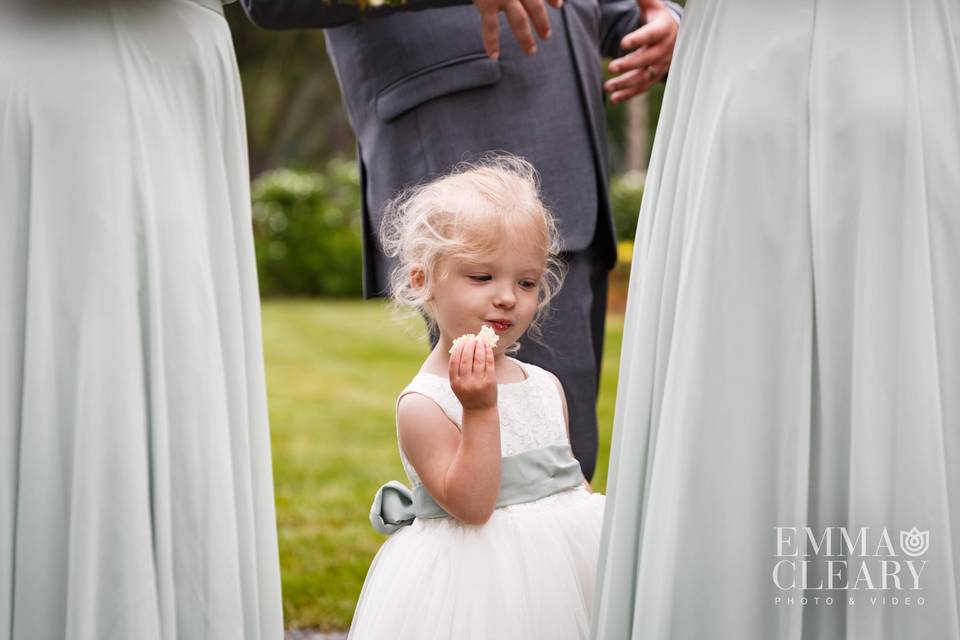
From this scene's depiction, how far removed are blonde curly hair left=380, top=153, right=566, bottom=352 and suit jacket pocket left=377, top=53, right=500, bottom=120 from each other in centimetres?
43

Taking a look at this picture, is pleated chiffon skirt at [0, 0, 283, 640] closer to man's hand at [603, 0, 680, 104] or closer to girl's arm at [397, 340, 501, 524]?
girl's arm at [397, 340, 501, 524]

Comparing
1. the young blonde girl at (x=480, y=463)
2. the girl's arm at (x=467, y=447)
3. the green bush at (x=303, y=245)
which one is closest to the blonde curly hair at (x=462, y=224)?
the young blonde girl at (x=480, y=463)

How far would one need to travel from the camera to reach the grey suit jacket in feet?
10.7

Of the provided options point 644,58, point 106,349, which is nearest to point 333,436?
point 644,58

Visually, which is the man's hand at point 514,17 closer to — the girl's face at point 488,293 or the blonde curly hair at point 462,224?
the blonde curly hair at point 462,224

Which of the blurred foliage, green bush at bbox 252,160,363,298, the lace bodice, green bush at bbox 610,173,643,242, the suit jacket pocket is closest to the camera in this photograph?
the lace bodice

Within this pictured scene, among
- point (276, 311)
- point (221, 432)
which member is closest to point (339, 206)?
point (276, 311)

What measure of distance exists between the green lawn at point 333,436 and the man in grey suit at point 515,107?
0.47m

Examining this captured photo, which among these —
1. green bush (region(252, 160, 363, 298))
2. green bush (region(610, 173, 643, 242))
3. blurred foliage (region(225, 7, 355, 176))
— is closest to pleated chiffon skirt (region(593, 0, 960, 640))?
green bush (region(610, 173, 643, 242))

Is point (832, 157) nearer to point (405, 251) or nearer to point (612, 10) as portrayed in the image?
point (405, 251)

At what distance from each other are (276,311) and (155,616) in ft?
42.9

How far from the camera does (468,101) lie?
3312 mm

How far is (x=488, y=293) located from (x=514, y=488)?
45cm

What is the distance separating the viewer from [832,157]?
6.66ft
